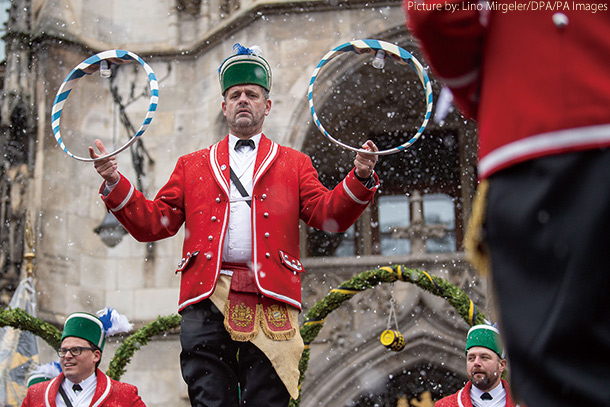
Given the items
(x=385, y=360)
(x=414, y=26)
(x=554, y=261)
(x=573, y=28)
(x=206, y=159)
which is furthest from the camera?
(x=385, y=360)

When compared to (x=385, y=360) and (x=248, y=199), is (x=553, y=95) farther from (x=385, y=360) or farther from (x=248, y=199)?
(x=385, y=360)

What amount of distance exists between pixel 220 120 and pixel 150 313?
253cm

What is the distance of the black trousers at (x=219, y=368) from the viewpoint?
3.29m

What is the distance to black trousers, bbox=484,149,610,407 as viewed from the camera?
1.52 metres

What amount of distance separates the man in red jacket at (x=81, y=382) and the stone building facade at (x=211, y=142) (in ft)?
17.0

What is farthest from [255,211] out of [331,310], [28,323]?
[28,323]

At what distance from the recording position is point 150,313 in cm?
1067

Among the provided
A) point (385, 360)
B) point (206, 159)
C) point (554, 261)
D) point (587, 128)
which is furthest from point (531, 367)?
point (385, 360)

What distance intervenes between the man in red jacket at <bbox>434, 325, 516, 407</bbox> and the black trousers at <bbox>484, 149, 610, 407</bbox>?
3.36 meters

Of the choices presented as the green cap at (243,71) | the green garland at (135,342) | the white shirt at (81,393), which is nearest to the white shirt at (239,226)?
the green cap at (243,71)

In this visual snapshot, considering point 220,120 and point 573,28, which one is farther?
point 220,120

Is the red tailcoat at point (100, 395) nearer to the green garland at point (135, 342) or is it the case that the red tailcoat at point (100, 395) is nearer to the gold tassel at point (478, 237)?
the green garland at point (135, 342)

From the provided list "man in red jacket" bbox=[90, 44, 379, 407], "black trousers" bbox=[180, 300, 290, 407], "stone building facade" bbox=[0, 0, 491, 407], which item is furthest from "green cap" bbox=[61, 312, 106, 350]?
"stone building facade" bbox=[0, 0, 491, 407]

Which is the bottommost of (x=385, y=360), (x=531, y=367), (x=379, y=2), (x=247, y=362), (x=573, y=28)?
(x=385, y=360)
